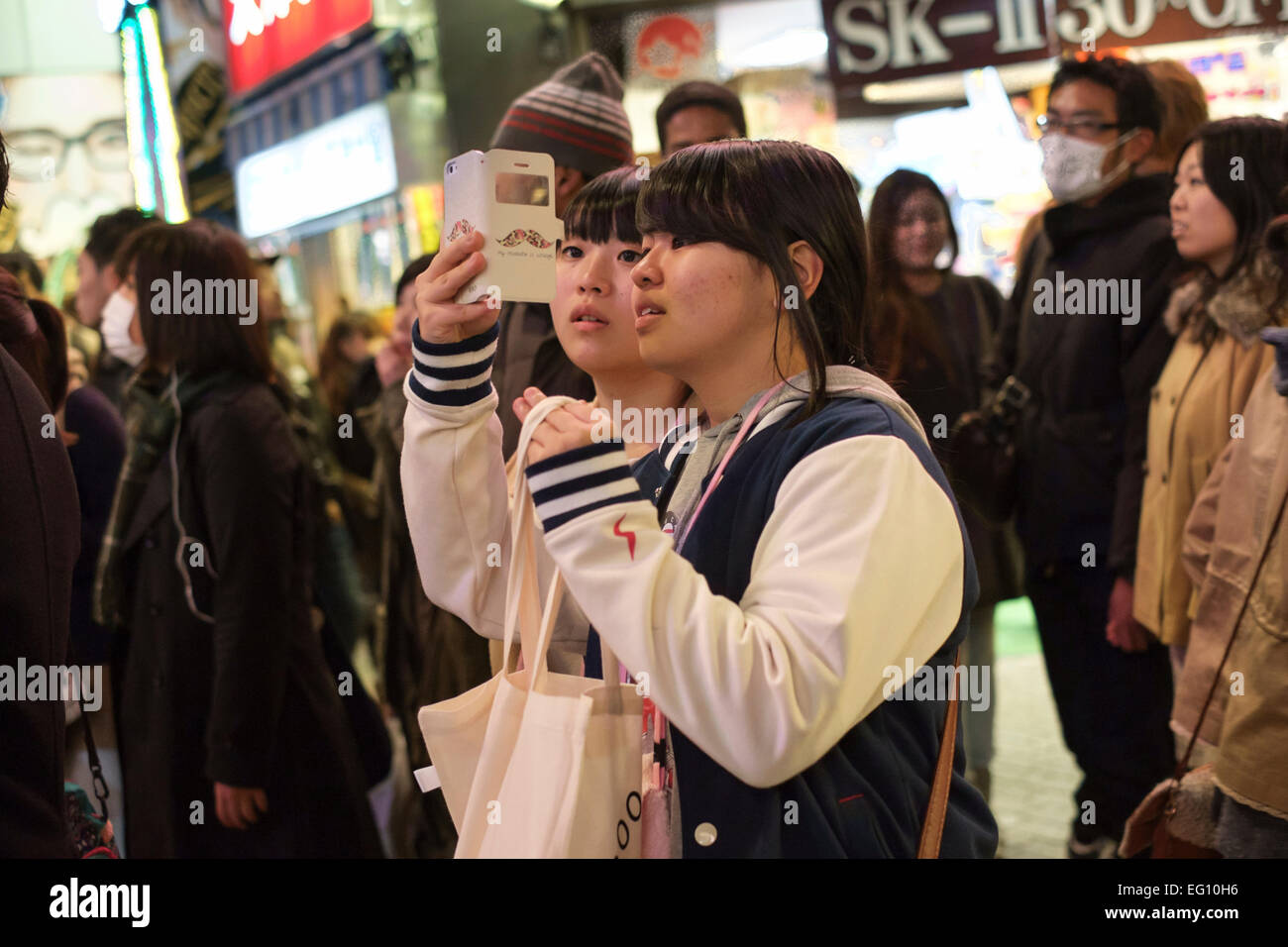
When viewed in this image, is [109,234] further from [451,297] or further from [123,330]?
[451,297]

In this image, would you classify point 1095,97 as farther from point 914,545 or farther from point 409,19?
point 409,19

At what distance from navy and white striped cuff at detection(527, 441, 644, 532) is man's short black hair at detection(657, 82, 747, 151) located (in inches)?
93.3

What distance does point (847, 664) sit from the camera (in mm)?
1257

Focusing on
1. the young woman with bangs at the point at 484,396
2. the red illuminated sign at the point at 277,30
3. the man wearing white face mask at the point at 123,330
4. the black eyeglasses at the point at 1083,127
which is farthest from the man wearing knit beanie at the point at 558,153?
the red illuminated sign at the point at 277,30

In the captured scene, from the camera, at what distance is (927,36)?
3.81 meters

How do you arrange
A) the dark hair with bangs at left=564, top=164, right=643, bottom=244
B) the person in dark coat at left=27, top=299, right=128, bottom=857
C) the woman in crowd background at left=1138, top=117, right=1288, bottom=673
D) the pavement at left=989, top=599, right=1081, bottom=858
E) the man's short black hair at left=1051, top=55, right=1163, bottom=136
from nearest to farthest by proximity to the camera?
1. the dark hair with bangs at left=564, top=164, right=643, bottom=244
2. the woman in crowd background at left=1138, top=117, right=1288, bottom=673
3. the person in dark coat at left=27, top=299, right=128, bottom=857
4. the man's short black hair at left=1051, top=55, right=1163, bottom=136
5. the pavement at left=989, top=599, right=1081, bottom=858

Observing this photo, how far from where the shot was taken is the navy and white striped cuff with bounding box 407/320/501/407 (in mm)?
1570

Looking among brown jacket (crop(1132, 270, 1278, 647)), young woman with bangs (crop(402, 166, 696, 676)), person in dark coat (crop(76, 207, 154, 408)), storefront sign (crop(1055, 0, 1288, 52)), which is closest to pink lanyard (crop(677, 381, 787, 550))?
young woman with bangs (crop(402, 166, 696, 676))

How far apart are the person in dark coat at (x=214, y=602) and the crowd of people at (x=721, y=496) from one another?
0.01m

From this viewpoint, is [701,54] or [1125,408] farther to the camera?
[701,54]

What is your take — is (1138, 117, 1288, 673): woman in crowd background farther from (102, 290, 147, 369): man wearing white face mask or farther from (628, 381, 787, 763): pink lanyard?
(102, 290, 147, 369): man wearing white face mask

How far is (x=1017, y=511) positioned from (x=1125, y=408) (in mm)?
459

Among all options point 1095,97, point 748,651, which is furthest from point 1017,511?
point 748,651

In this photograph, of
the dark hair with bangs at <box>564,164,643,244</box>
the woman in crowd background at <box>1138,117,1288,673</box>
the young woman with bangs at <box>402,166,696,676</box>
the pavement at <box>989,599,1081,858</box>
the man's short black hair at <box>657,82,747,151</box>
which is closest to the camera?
the young woman with bangs at <box>402,166,696,676</box>
